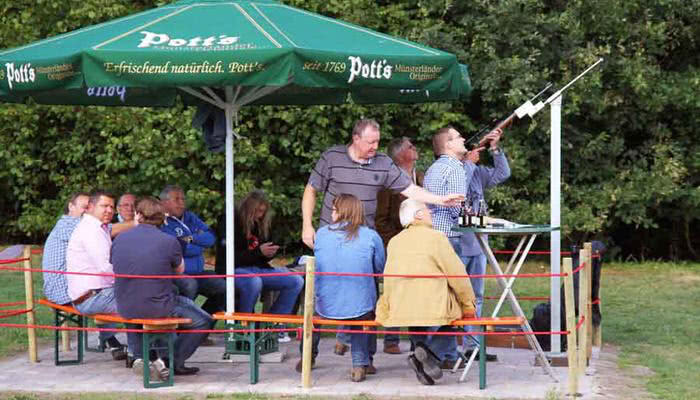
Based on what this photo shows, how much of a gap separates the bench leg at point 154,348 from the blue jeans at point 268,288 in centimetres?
127

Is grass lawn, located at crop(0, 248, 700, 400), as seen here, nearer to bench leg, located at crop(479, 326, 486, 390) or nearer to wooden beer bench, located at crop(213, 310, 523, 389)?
wooden beer bench, located at crop(213, 310, 523, 389)

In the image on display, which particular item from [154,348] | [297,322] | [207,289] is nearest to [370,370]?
[297,322]

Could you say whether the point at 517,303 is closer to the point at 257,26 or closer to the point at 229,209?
the point at 229,209

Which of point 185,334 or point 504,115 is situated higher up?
point 504,115

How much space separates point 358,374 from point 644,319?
4910 mm

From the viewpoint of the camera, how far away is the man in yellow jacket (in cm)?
790

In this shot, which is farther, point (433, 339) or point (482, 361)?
point (433, 339)

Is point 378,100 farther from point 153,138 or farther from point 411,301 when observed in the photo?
point 153,138

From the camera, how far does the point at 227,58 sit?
7.55 metres

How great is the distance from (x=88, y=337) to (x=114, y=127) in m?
7.39

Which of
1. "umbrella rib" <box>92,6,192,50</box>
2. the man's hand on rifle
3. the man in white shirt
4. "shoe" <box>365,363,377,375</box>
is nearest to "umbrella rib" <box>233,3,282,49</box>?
"umbrella rib" <box>92,6,192,50</box>

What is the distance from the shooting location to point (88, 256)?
28.7 feet

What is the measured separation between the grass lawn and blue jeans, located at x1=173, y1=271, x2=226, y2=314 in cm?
162

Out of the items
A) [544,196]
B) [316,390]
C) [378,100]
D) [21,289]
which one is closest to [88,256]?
[316,390]
